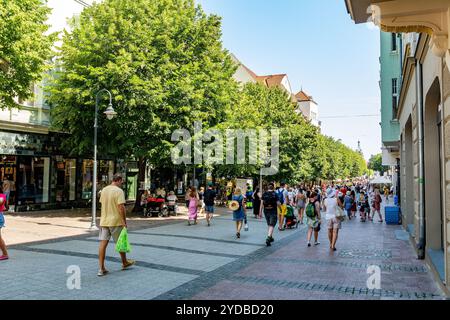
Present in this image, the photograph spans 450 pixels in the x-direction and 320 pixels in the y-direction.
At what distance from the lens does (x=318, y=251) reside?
11047 millimetres

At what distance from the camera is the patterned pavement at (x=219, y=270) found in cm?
666

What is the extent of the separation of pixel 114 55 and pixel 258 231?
10156mm

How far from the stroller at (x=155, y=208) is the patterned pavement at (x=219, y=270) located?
6.92 metres

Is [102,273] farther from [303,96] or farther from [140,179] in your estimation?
[303,96]

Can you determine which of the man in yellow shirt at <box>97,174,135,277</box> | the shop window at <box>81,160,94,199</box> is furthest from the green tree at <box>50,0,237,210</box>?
the man in yellow shirt at <box>97,174,135,277</box>

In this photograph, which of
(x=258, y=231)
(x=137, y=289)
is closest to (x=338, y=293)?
(x=137, y=289)

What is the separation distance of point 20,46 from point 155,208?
9410 mm

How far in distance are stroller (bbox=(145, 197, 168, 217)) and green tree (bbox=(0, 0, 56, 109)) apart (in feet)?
24.3

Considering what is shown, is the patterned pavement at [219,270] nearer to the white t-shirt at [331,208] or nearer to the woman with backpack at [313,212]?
the woman with backpack at [313,212]

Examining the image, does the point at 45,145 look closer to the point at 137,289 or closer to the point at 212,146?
the point at 212,146

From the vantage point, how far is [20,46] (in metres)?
15.1

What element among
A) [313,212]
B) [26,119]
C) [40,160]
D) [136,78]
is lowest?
[313,212]

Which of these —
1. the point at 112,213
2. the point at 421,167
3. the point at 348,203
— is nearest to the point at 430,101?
the point at 421,167

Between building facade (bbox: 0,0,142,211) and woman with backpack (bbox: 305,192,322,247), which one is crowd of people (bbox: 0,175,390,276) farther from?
building facade (bbox: 0,0,142,211)
